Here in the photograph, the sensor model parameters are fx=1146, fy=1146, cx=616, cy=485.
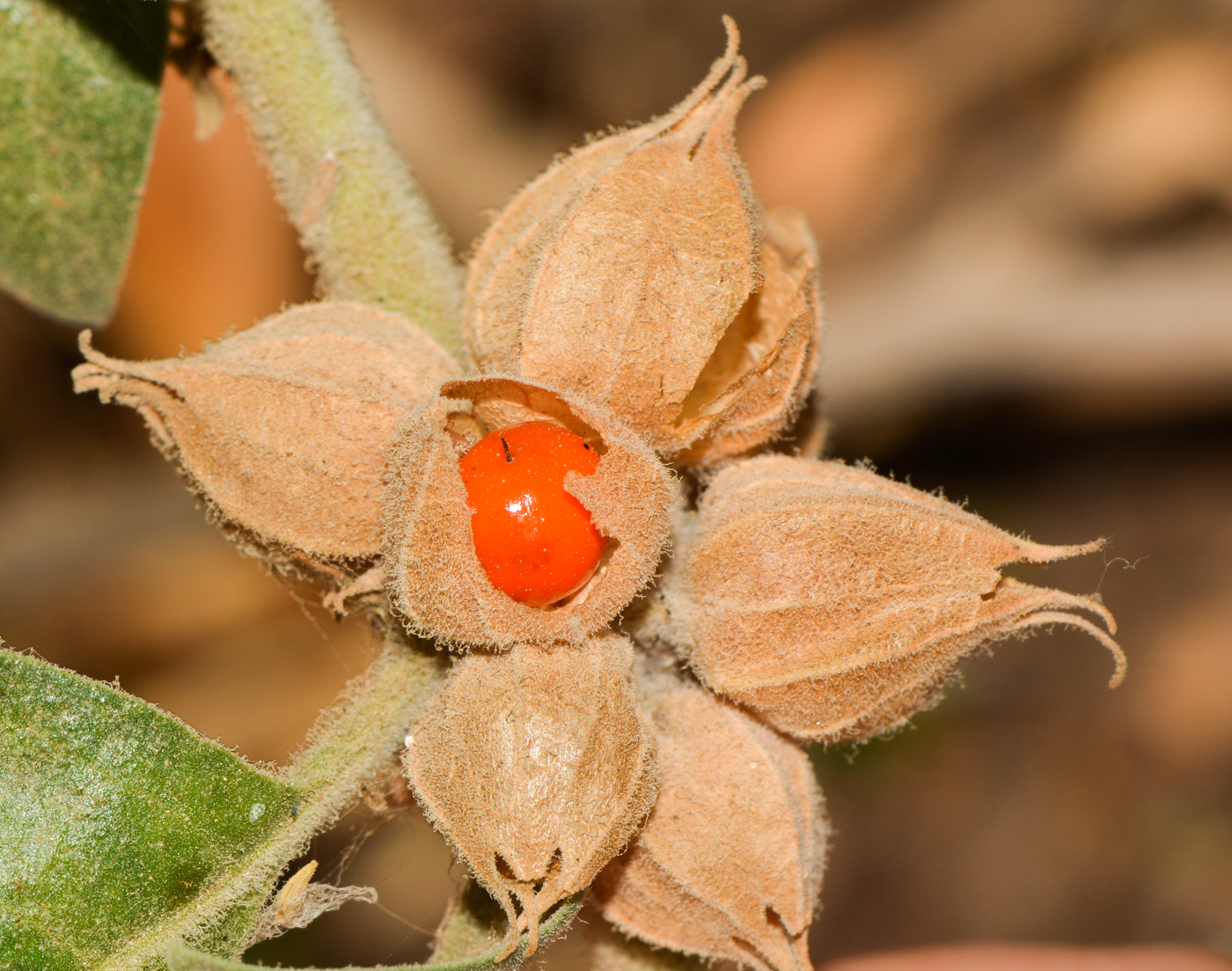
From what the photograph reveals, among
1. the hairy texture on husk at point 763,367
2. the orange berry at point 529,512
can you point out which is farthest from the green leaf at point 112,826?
the hairy texture on husk at point 763,367

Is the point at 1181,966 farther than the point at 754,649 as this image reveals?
Yes

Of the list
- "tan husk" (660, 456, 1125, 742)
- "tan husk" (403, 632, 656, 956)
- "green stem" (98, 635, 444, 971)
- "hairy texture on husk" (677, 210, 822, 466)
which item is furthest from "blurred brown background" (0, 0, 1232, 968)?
"tan husk" (403, 632, 656, 956)

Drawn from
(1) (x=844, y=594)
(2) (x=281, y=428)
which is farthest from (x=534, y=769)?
(2) (x=281, y=428)

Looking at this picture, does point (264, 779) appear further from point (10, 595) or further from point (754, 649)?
point (10, 595)

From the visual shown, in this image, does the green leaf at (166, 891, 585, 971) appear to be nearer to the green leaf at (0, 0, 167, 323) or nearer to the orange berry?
the orange berry

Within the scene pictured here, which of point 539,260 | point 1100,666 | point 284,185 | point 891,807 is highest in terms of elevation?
point 1100,666

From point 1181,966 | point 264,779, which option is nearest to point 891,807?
point 1181,966

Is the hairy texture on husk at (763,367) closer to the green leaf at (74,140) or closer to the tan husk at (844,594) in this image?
the tan husk at (844,594)
